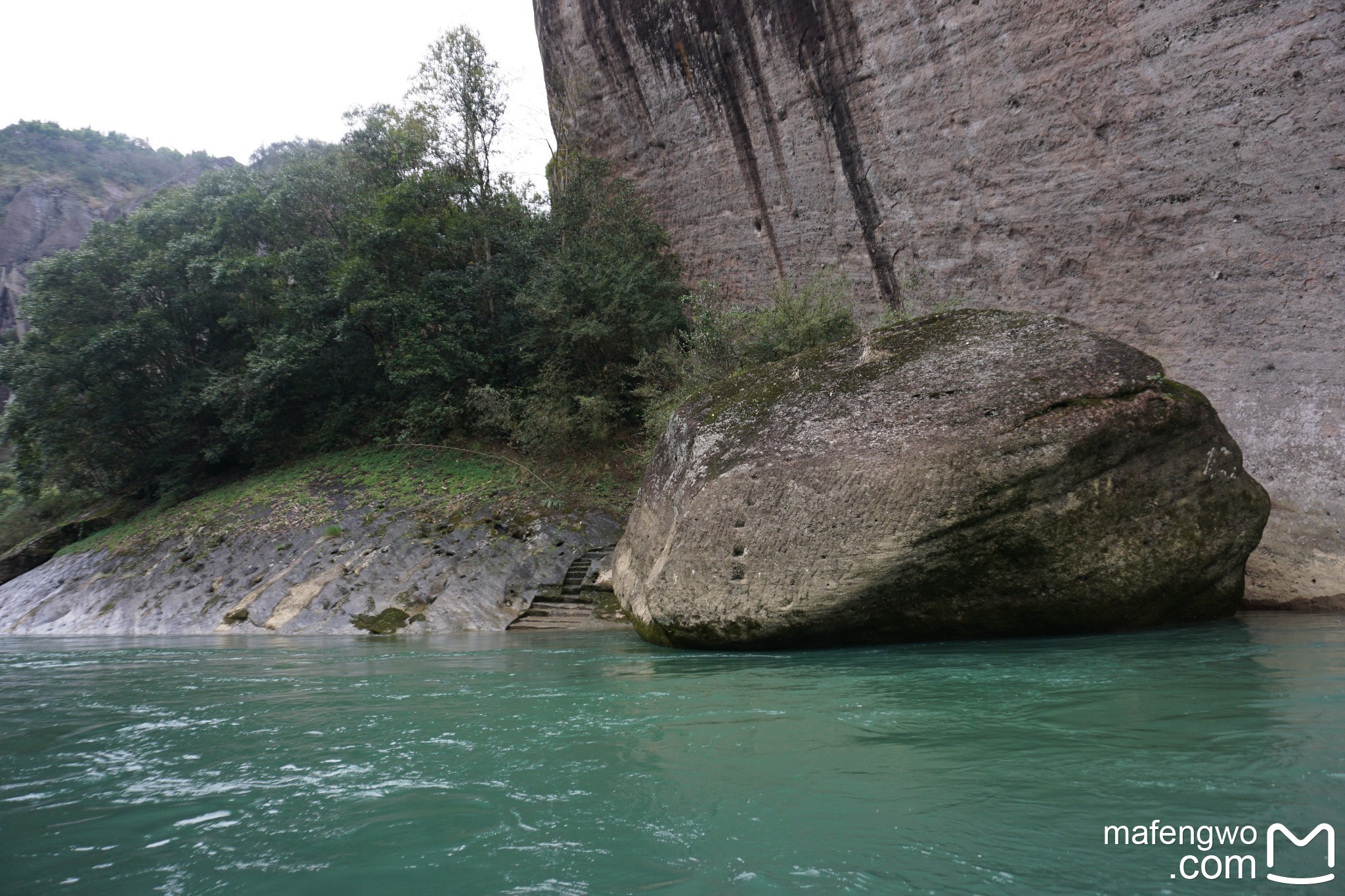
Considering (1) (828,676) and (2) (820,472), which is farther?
(2) (820,472)

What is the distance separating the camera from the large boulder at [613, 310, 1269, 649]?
20.8ft

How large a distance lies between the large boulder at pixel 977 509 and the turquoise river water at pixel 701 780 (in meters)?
1.06

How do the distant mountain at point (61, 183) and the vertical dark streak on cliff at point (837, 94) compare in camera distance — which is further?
the distant mountain at point (61, 183)

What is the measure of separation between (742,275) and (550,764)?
1511 cm

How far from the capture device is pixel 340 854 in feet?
7.38

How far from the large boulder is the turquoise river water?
1.06 metres

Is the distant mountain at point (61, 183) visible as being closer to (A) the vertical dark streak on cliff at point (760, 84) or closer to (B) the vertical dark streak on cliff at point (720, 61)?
(B) the vertical dark streak on cliff at point (720, 61)

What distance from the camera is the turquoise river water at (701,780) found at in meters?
2.07

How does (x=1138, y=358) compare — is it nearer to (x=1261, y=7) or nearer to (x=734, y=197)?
(x=1261, y=7)

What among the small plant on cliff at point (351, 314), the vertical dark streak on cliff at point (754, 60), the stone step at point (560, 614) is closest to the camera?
the stone step at point (560, 614)

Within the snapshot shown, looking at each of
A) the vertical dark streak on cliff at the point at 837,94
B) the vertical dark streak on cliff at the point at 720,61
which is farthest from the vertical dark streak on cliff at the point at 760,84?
the vertical dark streak on cliff at the point at 837,94

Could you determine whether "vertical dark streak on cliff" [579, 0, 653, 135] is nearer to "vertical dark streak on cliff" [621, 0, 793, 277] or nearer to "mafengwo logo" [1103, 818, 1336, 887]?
"vertical dark streak on cliff" [621, 0, 793, 277]

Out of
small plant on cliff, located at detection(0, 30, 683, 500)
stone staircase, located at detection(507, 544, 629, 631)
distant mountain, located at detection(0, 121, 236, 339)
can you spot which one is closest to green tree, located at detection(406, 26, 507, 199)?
small plant on cliff, located at detection(0, 30, 683, 500)

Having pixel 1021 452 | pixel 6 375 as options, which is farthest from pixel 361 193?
pixel 1021 452
